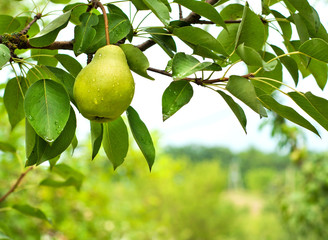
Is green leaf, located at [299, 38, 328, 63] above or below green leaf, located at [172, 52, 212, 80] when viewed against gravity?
above

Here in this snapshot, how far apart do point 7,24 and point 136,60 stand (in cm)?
27

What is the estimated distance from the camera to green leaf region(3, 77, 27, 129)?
57 centimetres

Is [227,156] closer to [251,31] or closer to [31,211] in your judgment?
[31,211]

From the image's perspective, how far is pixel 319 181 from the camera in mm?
2500

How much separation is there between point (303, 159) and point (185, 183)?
26.3 feet

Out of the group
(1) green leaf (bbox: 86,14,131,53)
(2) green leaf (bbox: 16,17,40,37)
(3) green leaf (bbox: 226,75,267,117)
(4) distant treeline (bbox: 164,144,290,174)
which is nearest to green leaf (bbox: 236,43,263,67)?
(3) green leaf (bbox: 226,75,267,117)

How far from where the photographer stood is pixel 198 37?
1.35 feet

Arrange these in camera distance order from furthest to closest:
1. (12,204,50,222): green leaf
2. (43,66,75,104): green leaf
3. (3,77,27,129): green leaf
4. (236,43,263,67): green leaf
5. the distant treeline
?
the distant treeline, (12,204,50,222): green leaf, (3,77,27,129): green leaf, (43,66,75,104): green leaf, (236,43,263,67): green leaf

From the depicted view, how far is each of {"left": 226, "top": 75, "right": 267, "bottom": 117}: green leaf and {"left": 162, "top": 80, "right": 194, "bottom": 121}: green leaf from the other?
0.05m

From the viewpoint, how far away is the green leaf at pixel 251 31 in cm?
41

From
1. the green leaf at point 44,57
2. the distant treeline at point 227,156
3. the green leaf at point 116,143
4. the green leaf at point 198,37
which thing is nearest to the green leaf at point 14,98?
the green leaf at point 44,57

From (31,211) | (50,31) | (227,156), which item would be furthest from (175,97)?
(227,156)

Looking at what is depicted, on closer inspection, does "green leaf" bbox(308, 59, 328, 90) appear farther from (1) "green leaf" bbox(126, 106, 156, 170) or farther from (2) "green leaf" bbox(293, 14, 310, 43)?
(1) "green leaf" bbox(126, 106, 156, 170)

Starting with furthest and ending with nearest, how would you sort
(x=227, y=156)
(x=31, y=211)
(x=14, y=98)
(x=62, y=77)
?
(x=227, y=156) → (x=31, y=211) → (x=14, y=98) → (x=62, y=77)
